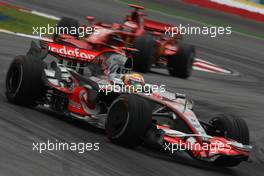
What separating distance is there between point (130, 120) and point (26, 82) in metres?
2.21

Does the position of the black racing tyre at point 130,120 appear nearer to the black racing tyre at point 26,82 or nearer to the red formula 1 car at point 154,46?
the black racing tyre at point 26,82

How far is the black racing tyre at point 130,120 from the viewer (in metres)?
9.72

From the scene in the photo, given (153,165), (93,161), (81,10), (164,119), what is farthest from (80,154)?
(81,10)

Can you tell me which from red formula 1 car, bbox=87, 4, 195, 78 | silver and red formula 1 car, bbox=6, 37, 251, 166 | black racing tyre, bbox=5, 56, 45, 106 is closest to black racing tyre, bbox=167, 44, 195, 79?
red formula 1 car, bbox=87, 4, 195, 78

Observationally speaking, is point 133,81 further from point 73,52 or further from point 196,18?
point 196,18

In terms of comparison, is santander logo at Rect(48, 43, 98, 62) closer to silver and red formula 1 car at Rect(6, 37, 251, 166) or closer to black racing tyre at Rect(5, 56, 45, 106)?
silver and red formula 1 car at Rect(6, 37, 251, 166)

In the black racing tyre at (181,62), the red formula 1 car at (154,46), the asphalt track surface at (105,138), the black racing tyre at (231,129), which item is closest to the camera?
the asphalt track surface at (105,138)

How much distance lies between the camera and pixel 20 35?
2022 cm

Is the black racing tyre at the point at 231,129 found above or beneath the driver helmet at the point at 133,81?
beneath

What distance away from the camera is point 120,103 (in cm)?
1001

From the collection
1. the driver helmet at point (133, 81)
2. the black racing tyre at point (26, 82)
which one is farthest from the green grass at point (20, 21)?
the driver helmet at point (133, 81)

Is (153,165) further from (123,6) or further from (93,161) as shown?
(123,6)

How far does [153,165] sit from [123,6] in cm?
2118

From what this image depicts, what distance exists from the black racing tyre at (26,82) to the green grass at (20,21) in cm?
917
